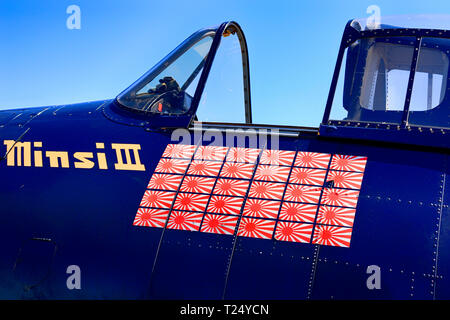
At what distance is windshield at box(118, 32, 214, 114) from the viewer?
4727 mm

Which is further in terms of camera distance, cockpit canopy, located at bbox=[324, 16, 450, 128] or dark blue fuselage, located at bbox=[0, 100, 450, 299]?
cockpit canopy, located at bbox=[324, 16, 450, 128]

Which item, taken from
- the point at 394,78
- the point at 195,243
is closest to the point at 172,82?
the point at 195,243

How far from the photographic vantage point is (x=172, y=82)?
16.3 feet

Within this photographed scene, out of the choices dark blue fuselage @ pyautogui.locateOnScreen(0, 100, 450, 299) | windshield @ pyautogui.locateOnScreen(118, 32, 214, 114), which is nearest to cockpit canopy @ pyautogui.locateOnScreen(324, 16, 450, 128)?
dark blue fuselage @ pyautogui.locateOnScreen(0, 100, 450, 299)

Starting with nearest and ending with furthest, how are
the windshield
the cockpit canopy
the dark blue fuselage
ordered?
the dark blue fuselage → the cockpit canopy → the windshield

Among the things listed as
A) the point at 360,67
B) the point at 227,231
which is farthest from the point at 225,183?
the point at 360,67

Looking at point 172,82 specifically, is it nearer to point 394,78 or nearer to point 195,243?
point 195,243

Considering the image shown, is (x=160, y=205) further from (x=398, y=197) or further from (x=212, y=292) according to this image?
(x=398, y=197)

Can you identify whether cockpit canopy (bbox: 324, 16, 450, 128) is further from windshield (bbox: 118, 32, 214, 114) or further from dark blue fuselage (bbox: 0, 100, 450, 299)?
windshield (bbox: 118, 32, 214, 114)

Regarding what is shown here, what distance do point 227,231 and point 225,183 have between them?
408 mm

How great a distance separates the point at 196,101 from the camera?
14.4 feet

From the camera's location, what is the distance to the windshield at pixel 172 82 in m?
4.73

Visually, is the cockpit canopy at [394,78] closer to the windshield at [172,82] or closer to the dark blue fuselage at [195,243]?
the dark blue fuselage at [195,243]

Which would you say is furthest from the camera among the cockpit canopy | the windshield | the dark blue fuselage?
the windshield
